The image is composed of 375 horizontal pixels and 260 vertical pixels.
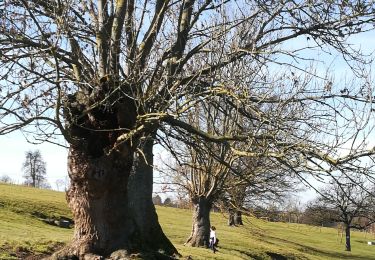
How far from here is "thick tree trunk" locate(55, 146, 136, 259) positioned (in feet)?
36.0

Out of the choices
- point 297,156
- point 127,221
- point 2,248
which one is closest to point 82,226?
point 127,221

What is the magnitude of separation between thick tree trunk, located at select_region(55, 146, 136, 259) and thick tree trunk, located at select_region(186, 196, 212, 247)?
43.2ft

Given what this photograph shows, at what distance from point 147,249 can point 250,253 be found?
52.9ft

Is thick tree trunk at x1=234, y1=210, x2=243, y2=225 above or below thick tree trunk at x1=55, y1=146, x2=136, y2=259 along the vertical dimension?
below

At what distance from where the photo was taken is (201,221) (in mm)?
24703

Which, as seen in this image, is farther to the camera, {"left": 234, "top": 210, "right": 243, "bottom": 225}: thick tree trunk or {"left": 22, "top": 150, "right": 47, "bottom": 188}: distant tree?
{"left": 22, "top": 150, "right": 47, "bottom": 188}: distant tree

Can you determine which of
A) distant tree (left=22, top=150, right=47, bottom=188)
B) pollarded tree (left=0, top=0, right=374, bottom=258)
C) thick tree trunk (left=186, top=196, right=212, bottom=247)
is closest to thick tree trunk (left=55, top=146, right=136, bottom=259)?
pollarded tree (left=0, top=0, right=374, bottom=258)

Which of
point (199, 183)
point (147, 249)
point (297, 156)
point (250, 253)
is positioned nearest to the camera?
point (297, 156)

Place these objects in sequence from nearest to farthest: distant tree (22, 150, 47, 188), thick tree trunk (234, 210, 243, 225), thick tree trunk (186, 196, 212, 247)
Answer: thick tree trunk (186, 196, 212, 247) → thick tree trunk (234, 210, 243, 225) → distant tree (22, 150, 47, 188)

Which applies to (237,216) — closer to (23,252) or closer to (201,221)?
(201,221)

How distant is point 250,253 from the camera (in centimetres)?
2836

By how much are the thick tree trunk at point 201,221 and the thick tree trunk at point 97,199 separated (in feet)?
43.2

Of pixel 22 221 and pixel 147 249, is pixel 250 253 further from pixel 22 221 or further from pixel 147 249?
pixel 147 249

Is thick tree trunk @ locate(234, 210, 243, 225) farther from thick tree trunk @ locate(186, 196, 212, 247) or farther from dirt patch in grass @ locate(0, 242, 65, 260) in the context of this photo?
dirt patch in grass @ locate(0, 242, 65, 260)
